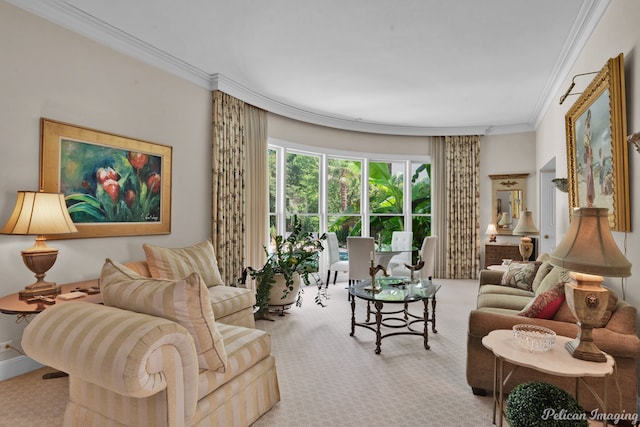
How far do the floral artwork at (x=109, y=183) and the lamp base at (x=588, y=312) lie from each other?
3.69 meters

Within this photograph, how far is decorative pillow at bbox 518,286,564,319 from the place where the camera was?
247cm

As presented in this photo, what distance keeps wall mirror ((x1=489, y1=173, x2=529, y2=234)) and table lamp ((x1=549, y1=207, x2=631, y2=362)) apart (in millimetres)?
5259

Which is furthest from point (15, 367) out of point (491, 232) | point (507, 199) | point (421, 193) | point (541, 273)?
point (507, 199)

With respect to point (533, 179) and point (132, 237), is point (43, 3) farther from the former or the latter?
point (533, 179)

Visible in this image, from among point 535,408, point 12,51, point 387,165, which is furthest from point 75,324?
point 387,165

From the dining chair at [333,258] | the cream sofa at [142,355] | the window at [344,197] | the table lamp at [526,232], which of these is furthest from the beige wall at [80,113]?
the table lamp at [526,232]

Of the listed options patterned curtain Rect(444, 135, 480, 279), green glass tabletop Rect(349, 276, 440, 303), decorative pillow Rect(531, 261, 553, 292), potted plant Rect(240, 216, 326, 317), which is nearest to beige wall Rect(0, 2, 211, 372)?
potted plant Rect(240, 216, 326, 317)

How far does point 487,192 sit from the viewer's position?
23.4 ft

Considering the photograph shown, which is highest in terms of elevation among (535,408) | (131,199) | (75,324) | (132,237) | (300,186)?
(300,186)

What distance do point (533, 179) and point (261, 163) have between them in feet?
16.1

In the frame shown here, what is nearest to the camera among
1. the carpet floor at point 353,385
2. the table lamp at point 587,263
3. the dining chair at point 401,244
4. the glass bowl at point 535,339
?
the table lamp at point 587,263

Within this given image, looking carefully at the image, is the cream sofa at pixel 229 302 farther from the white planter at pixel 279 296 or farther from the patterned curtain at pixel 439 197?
the patterned curtain at pixel 439 197

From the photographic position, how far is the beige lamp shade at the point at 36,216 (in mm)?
2533

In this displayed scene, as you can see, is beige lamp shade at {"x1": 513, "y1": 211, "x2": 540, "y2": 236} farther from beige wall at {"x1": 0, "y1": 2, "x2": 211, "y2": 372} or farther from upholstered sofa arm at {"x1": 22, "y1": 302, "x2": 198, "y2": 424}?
upholstered sofa arm at {"x1": 22, "y1": 302, "x2": 198, "y2": 424}
